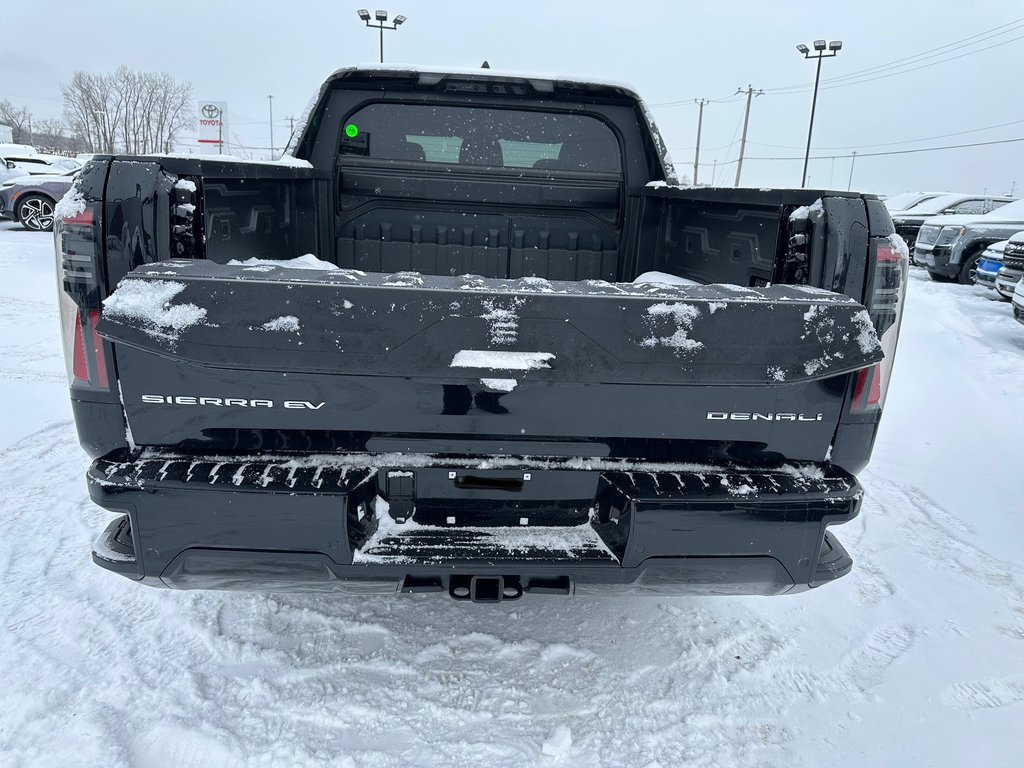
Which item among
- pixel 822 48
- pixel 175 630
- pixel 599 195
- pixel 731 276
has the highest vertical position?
pixel 822 48

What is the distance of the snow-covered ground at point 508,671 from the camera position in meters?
2.13

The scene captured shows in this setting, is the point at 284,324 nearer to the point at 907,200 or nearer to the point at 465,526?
the point at 465,526

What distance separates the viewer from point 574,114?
365cm

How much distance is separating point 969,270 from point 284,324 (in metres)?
15.6

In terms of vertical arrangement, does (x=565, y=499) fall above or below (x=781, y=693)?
above

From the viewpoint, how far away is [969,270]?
539 inches

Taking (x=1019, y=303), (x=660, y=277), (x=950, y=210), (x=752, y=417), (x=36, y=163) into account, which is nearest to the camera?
(x=752, y=417)

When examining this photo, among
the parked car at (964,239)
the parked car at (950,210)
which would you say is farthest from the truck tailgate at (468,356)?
the parked car at (950,210)

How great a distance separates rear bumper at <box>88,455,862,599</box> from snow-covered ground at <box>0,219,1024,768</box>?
0.48m

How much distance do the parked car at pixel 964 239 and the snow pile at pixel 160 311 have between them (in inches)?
599

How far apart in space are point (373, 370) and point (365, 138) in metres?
2.24

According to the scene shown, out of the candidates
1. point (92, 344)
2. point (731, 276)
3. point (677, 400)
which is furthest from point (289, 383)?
point (731, 276)

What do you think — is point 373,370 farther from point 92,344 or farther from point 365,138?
point 365,138

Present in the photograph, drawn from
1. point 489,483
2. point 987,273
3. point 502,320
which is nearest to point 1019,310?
point 987,273
